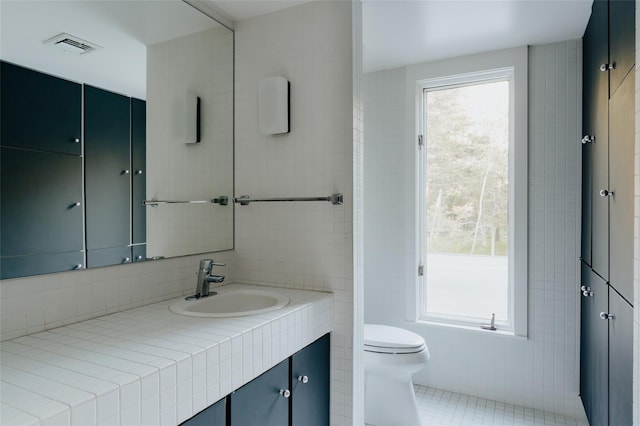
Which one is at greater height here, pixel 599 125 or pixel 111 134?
pixel 599 125

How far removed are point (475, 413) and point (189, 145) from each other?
228cm

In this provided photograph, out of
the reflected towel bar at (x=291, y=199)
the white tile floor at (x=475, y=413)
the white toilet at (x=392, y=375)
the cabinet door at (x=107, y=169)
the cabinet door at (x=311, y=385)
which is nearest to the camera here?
the cabinet door at (x=107, y=169)

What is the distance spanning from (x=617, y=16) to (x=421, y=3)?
0.83 m

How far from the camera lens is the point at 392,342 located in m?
2.21

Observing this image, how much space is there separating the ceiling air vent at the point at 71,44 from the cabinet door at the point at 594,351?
7.37 feet

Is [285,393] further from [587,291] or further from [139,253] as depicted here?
[587,291]

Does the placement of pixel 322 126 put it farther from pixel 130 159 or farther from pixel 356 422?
pixel 356 422

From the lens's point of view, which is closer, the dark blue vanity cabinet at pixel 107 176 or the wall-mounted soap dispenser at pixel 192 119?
the dark blue vanity cabinet at pixel 107 176

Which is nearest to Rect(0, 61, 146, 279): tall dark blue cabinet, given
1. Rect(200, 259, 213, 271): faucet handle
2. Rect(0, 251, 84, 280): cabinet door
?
Rect(0, 251, 84, 280): cabinet door

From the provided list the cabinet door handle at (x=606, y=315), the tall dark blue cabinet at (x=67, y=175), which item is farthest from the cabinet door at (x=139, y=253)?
the cabinet door handle at (x=606, y=315)

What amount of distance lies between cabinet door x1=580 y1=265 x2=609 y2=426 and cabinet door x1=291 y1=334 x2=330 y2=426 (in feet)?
3.90

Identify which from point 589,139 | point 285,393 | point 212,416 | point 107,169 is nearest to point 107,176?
point 107,169

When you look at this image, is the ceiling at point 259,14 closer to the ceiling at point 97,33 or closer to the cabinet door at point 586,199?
the ceiling at point 97,33

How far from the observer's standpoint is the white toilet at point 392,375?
2.17m
